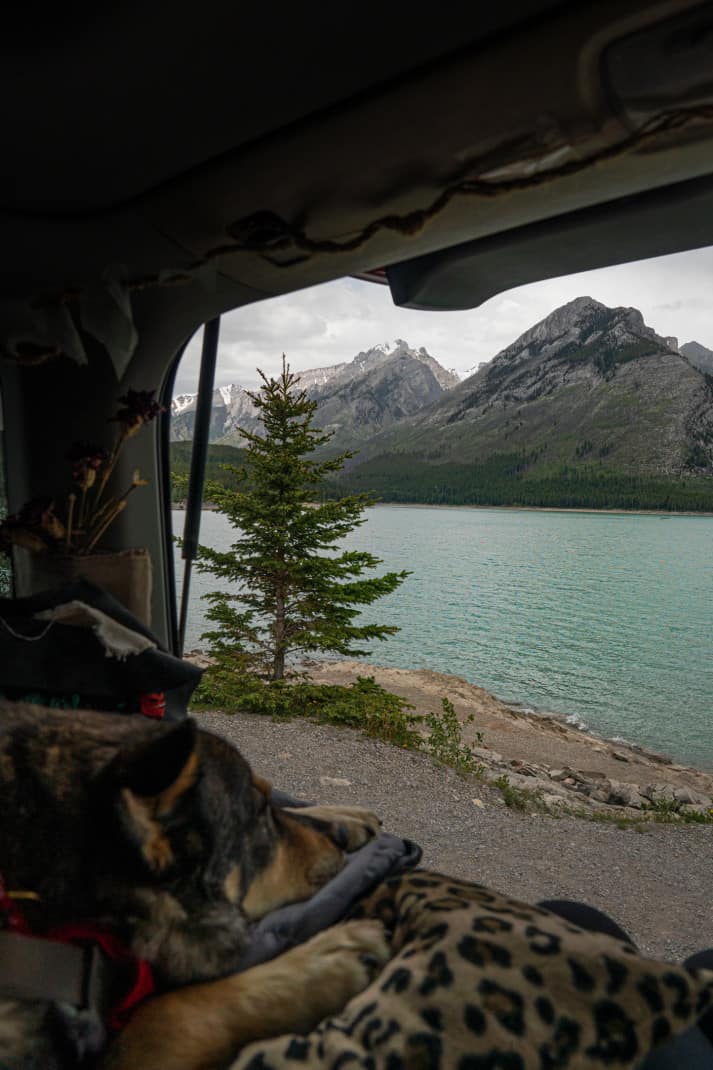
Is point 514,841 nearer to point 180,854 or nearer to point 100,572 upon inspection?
point 100,572

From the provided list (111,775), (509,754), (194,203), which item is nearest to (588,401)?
(509,754)

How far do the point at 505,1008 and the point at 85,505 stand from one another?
5.56 ft

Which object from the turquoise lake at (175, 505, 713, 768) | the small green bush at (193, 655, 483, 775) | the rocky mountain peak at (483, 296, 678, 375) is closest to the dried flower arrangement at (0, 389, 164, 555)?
the small green bush at (193, 655, 483, 775)

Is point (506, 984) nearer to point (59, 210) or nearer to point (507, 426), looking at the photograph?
point (59, 210)

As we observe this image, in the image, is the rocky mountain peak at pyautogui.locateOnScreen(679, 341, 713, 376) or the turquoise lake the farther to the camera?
the rocky mountain peak at pyautogui.locateOnScreen(679, 341, 713, 376)

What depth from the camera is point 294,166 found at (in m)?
1.54

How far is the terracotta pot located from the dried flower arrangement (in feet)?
0.10

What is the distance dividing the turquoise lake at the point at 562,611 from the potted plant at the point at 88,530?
3.79 meters

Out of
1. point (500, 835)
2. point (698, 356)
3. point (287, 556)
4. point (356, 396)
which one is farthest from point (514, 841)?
point (698, 356)

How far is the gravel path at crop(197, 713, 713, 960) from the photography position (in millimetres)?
2641

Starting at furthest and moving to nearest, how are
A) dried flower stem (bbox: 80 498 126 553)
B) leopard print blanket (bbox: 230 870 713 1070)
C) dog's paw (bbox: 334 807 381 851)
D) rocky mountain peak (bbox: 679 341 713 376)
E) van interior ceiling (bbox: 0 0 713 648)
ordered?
rocky mountain peak (bbox: 679 341 713 376) → dried flower stem (bbox: 80 498 126 553) → van interior ceiling (bbox: 0 0 713 648) → dog's paw (bbox: 334 807 381 851) → leopard print blanket (bbox: 230 870 713 1070)

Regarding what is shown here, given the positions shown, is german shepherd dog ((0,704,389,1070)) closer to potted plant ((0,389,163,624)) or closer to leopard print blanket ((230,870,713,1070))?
leopard print blanket ((230,870,713,1070))

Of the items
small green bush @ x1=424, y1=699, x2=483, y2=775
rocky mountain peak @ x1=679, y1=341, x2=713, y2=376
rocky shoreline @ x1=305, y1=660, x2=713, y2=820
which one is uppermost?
rocky mountain peak @ x1=679, y1=341, x2=713, y2=376

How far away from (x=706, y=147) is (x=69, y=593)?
4.79 ft
